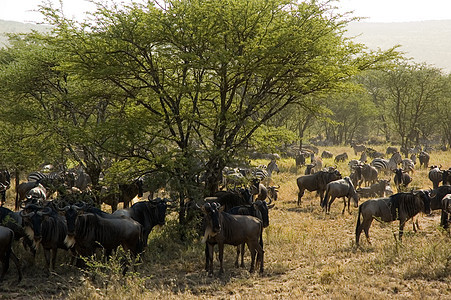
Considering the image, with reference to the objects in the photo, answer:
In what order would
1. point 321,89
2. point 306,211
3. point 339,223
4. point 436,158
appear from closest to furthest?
point 321,89 → point 339,223 → point 306,211 → point 436,158

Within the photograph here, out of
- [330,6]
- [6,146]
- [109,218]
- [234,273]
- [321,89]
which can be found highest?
[330,6]

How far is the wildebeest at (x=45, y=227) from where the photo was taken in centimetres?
1074

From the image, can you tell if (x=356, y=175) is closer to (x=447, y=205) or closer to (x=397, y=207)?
(x=447, y=205)

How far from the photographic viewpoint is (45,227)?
36.7 ft

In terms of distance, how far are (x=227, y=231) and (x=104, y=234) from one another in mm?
3063

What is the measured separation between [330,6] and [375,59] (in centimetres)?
268

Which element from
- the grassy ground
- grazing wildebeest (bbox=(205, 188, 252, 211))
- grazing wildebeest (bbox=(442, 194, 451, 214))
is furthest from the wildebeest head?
grazing wildebeest (bbox=(205, 188, 252, 211))

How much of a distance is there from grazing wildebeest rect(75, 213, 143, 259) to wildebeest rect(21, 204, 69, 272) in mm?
795

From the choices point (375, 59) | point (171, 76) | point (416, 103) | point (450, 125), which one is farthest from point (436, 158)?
point (171, 76)

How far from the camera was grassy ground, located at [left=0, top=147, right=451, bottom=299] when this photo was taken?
9.16 meters

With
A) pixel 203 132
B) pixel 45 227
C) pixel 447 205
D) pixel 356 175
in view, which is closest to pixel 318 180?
pixel 356 175

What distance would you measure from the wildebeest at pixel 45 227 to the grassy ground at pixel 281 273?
29.9 inches

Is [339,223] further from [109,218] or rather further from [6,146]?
[6,146]

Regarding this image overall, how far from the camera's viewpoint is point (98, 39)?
45.3ft
